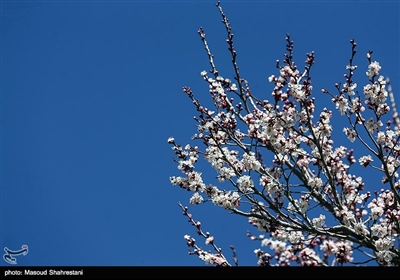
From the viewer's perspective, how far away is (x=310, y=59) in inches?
261

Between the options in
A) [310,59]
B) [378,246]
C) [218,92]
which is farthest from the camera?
[218,92]

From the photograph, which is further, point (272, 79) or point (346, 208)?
point (272, 79)

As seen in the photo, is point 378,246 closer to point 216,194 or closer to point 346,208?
point 346,208

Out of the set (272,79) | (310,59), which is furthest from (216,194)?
(310,59)
